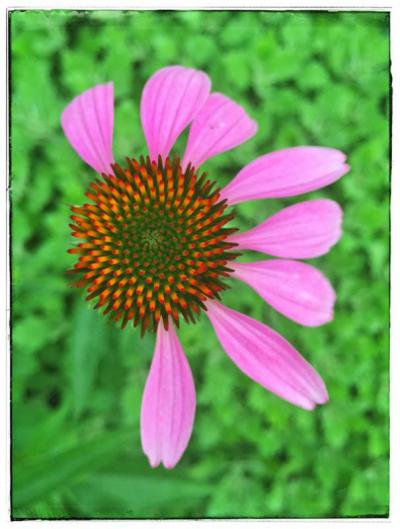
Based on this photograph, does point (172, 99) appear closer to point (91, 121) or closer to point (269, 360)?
point (91, 121)

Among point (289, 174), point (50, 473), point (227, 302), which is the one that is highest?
point (289, 174)

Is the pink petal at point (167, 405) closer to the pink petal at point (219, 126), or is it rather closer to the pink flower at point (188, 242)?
the pink flower at point (188, 242)

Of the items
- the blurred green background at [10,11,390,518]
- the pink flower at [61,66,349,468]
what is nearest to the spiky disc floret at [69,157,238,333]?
the pink flower at [61,66,349,468]

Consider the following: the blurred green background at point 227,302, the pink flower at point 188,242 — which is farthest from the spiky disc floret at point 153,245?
the blurred green background at point 227,302

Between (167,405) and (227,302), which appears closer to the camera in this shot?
(167,405)

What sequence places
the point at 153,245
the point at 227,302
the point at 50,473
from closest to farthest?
1. the point at 153,245
2. the point at 50,473
3. the point at 227,302

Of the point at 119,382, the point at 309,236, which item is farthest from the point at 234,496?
the point at 309,236

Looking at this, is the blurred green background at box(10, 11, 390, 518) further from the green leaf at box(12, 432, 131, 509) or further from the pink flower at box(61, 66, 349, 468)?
the pink flower at box(61, 66, 349, 468)

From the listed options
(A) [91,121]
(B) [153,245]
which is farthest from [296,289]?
(A) [91,121]
